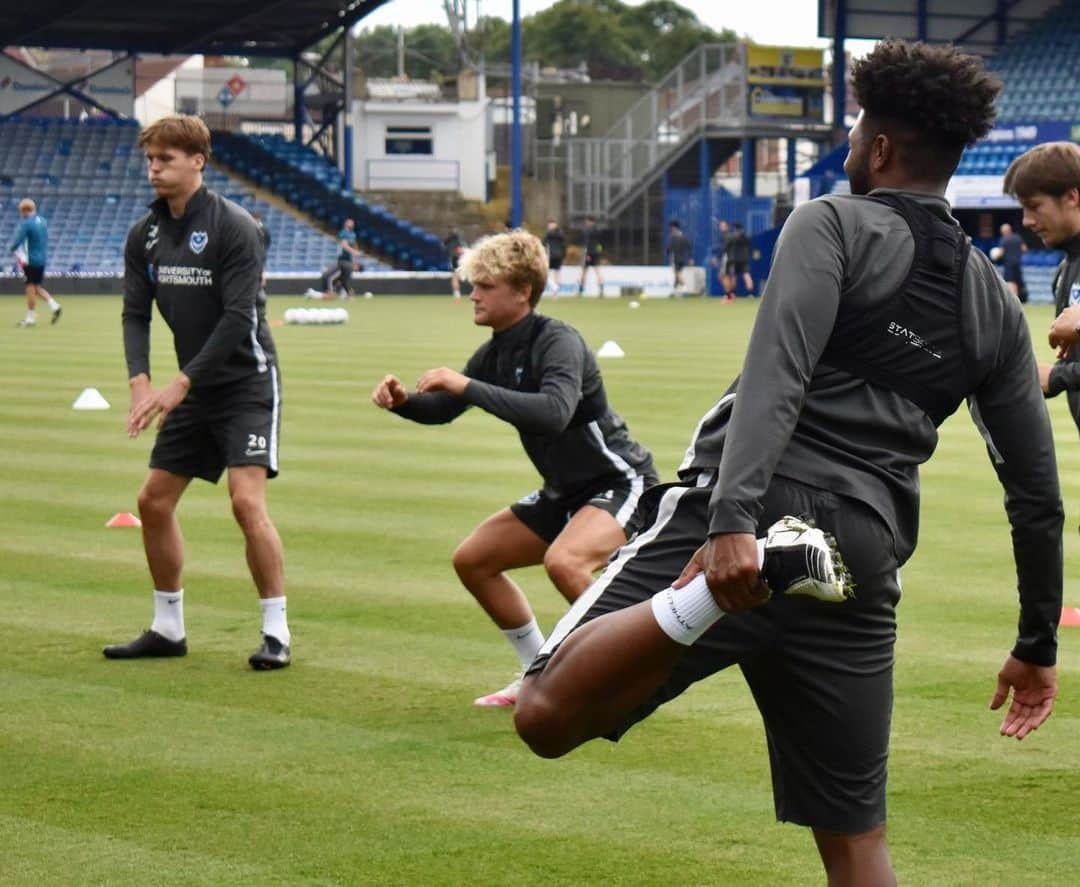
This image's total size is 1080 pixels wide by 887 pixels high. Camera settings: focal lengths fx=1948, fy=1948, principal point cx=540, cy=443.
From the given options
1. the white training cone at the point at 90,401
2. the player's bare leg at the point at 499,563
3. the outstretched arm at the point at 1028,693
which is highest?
the outstretched arm at the point at 1028,693

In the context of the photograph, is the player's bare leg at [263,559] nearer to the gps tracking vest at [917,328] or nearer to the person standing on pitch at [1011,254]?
the gps tracking vest at [917,328]

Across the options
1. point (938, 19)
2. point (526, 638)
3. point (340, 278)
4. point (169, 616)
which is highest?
point (938, 19)

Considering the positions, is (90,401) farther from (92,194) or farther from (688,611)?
(92,194)

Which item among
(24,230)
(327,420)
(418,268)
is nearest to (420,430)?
(327,420)

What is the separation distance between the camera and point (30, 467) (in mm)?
15297

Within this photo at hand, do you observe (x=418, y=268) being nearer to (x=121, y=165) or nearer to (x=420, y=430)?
(x=121, y=165)

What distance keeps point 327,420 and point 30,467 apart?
4.22 m

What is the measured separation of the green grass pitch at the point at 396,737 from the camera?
554 cm

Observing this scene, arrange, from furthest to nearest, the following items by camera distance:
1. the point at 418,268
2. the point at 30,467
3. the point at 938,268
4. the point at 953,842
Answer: the point at 418,268, the point at 30,467, the point at 953,842, the point at 938,268

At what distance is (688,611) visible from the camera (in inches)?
153

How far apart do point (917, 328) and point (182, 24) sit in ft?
206

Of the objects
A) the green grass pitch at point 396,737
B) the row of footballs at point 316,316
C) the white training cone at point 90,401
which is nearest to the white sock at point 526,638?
the green grass pitch at point 396,737

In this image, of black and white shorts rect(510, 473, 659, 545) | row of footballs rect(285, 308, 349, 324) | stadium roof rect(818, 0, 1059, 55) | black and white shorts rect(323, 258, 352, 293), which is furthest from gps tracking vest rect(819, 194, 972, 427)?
stadium roof rect(818, 0, 1059, 55)

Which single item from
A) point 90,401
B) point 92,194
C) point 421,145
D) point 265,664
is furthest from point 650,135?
point 265,664
